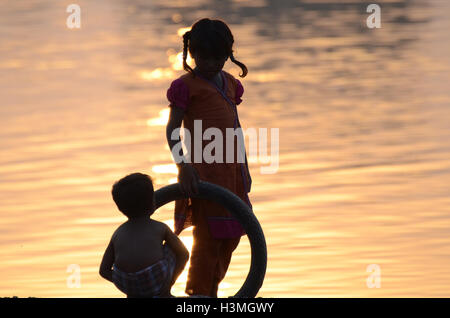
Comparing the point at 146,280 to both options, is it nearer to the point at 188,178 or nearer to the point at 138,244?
the point at 138,244

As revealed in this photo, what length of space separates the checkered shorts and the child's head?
0.25 metres

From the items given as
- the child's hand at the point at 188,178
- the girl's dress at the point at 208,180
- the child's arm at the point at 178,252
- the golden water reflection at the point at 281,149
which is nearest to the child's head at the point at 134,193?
the child's arm at the point at 178,252

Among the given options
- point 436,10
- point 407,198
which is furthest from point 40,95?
point 436,10

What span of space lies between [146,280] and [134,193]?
0.37m

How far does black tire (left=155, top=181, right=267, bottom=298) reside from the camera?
19.6 feet

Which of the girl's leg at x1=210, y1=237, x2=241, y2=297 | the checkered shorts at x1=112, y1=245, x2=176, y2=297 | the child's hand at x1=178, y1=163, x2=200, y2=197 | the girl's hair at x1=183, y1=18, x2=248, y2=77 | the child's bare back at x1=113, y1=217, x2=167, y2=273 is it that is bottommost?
the girl's leg at x1=210, y1=237, x2=241, y2=297


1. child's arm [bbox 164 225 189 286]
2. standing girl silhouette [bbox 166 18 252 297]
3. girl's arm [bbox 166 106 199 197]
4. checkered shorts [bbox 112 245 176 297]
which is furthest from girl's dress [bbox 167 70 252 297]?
checkered shorts [bbox 112 245 176 297]

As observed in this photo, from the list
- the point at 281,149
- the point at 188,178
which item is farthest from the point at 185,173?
the point at 281,149

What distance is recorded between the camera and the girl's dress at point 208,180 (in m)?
6.09

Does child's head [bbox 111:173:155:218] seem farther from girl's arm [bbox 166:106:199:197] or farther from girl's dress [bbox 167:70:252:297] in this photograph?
girl's dress [bbox 167:70:252:297]

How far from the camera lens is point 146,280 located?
561cm

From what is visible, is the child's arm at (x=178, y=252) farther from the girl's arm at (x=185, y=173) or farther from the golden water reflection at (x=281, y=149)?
the golden water reflection at (x=281, y=149)

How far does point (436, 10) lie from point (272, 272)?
17135 millimetres

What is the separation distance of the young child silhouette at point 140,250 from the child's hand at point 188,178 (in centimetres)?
29
